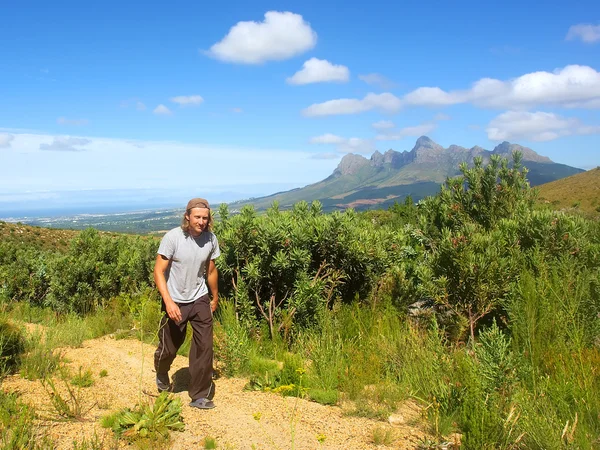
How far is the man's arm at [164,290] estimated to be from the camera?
4703 millimetres

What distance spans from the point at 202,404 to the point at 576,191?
76.2 metres

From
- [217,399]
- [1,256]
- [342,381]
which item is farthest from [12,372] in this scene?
[1,256]

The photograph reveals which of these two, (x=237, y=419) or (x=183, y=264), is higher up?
(x=183, y=264)

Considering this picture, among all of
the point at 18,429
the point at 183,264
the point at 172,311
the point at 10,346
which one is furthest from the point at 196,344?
the point at 10,346

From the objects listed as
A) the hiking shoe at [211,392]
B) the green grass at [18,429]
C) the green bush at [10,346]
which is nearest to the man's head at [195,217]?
the hiking shoe at [211,392]

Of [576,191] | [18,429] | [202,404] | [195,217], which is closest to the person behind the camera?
[18,429]

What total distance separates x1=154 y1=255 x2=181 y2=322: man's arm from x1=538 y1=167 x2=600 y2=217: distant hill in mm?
60038

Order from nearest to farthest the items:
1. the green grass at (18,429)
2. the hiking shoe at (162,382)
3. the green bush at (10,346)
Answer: the green grass at (18,429) → the hiking shoe at (162,382) → the green bush at (10,346)

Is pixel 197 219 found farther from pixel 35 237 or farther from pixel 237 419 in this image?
pixel 35 237

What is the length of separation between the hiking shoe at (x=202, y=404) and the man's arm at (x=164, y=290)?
884mm

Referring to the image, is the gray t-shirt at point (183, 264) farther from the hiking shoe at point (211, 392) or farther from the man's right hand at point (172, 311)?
the hiking shoe at point (211, 392)

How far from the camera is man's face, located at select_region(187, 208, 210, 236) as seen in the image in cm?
489

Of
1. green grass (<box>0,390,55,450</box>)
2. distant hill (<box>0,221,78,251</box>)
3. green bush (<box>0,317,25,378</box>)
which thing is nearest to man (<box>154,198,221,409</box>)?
green grass (<box>0,390,55,450</box>)

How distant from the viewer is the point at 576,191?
66.6 meters
